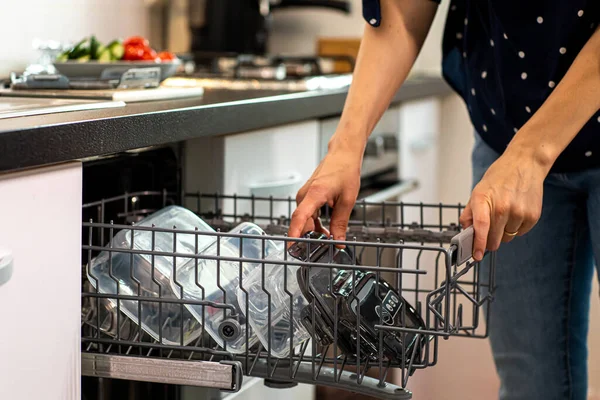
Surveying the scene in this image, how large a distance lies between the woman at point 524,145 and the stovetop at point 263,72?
46cm

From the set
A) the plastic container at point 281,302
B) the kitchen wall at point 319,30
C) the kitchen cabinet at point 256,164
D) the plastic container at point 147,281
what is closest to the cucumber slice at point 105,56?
the kitchen cabinet at point 256,164

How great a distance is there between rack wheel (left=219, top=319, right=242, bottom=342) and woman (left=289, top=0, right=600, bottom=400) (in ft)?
0.36

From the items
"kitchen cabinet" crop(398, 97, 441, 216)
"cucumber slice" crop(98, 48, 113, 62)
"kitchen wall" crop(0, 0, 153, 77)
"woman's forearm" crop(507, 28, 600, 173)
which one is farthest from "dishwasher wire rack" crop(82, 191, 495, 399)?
"kitchen cabinet" crop(398, 97, 441, 216)

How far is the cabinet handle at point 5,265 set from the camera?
2.43 ft

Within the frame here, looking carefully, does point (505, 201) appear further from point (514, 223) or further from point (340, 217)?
point (340, 217)

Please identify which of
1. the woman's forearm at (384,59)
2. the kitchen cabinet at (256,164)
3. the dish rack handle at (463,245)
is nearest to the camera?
the dish rack handle at (463,245)

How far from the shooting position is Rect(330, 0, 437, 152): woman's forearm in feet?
3.47

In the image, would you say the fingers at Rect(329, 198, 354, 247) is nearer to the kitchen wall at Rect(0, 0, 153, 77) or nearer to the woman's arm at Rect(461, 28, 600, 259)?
the woman's arm at Rect(461, 28, 600, 259)

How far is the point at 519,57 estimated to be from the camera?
1106 mm

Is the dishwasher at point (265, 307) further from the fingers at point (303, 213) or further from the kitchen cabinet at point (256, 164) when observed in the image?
the kitchen cabinet at point (256, 164)

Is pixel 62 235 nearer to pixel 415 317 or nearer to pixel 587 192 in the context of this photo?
pixel 415 317

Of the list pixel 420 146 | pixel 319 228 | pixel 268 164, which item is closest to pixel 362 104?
pixel 319 228

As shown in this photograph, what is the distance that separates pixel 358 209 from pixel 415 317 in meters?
0.86

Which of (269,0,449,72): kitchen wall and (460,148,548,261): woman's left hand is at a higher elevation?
(269,0,449,72): kitchen wall
